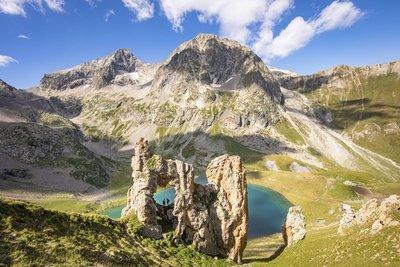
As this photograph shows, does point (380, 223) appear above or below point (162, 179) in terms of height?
below

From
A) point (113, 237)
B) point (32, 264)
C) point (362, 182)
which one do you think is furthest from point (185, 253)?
point (362, 182)

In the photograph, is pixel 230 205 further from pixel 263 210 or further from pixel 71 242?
pixel 263 210

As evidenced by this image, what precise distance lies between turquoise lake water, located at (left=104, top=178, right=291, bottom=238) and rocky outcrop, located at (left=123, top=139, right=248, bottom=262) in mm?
50182

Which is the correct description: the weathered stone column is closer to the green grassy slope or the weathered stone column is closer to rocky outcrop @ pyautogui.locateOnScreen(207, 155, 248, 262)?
the green grassy slope

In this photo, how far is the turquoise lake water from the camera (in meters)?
107

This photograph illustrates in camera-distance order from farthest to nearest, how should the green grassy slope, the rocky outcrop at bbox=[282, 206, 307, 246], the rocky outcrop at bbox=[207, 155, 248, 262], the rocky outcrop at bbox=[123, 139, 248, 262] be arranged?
the rocky outcrop at bbox=[282, 206, 307, 246]
the rocky outcrop at bbox=[207, 155, 248, 262]
the rocky outcrop at bbox=[123, 139, 248, 262]
the green grassy slope

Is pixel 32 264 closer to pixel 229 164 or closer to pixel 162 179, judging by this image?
pixel 162 179

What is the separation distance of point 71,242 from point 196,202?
2354cm

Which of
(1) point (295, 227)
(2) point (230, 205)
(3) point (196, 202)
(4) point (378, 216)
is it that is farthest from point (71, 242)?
(1) point (295, 227)

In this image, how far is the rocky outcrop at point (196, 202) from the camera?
45719 mm

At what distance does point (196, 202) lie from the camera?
5069cm

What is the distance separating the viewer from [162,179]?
50.8 metres

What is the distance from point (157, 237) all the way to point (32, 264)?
19.5 metres

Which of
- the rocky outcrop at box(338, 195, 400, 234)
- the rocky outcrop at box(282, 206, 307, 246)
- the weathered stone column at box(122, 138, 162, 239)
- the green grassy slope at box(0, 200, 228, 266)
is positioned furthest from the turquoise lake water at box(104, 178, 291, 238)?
the green grassy slope at box(0, 200, 228, 266)
